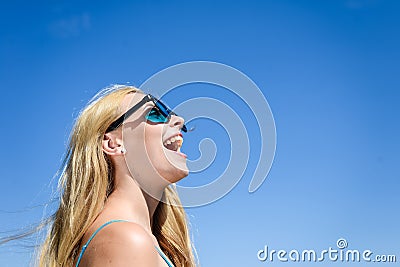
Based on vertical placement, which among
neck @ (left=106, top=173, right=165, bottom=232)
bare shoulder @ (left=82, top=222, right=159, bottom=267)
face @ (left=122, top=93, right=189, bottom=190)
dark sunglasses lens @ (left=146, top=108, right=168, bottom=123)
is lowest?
bare shoulder @ (left=82, top=222, right=159, bottom=267)

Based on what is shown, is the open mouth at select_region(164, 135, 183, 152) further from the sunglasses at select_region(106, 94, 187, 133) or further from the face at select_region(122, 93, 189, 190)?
the sunglasses at select_region(106, 94, 187, 133)

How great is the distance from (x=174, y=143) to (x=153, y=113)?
308 millimetres

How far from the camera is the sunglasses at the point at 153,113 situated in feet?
14.2

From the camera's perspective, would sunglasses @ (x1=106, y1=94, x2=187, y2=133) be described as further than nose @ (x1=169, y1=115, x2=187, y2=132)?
No

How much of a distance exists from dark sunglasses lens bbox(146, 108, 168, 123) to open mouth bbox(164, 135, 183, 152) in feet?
0.56

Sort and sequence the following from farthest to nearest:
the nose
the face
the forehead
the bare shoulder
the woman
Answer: the nose
the forehead
the face
the woman
the bare shoulder

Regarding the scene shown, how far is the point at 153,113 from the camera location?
446 centimetres

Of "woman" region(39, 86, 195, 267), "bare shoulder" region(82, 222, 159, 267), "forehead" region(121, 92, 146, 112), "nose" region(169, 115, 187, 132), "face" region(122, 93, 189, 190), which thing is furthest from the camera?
"nose" region(169, 115, 187, 132)

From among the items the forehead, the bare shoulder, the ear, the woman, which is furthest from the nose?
the bare shoulder

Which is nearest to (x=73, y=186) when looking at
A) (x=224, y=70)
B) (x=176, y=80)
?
(x=176, y=80)

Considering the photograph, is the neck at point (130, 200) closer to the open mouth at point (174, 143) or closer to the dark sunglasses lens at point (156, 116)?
the open mouth at point (174, 143)

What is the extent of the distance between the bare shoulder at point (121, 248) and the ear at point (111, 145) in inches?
33.7

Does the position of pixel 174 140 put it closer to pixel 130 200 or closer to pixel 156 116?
pixel 156 116

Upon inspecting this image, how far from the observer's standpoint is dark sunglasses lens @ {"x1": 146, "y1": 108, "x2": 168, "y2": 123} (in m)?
4.43
